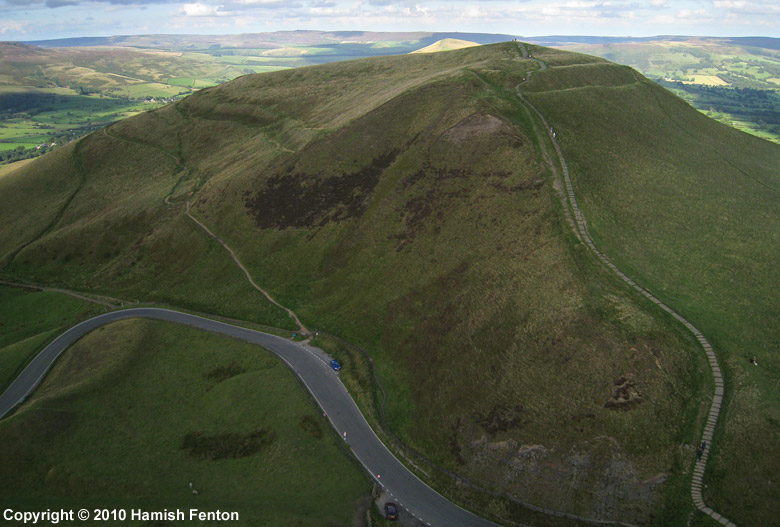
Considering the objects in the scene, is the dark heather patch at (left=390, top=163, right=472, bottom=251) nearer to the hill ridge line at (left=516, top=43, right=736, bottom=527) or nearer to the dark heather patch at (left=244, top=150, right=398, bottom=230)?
the dark heather patch at (left=244, top=150, right=398, bottom=230)

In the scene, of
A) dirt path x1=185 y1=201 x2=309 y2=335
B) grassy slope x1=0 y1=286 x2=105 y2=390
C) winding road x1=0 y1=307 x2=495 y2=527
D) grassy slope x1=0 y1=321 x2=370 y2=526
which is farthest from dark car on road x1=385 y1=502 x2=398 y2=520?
grassy slope x1=0 y1=286 x2=105 y2=390

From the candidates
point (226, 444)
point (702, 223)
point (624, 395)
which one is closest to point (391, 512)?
point (226, 444)

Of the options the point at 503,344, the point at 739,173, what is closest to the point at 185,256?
the point at 503,344

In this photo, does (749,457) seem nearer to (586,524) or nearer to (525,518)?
(586,524)

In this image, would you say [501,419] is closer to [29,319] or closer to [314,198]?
[314,198]

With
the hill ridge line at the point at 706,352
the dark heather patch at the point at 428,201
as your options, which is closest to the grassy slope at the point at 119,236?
the dark heather patch at the point at 428,201

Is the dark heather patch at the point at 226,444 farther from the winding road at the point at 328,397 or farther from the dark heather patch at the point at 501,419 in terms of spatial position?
the dark heather patch at the point at 501,419
